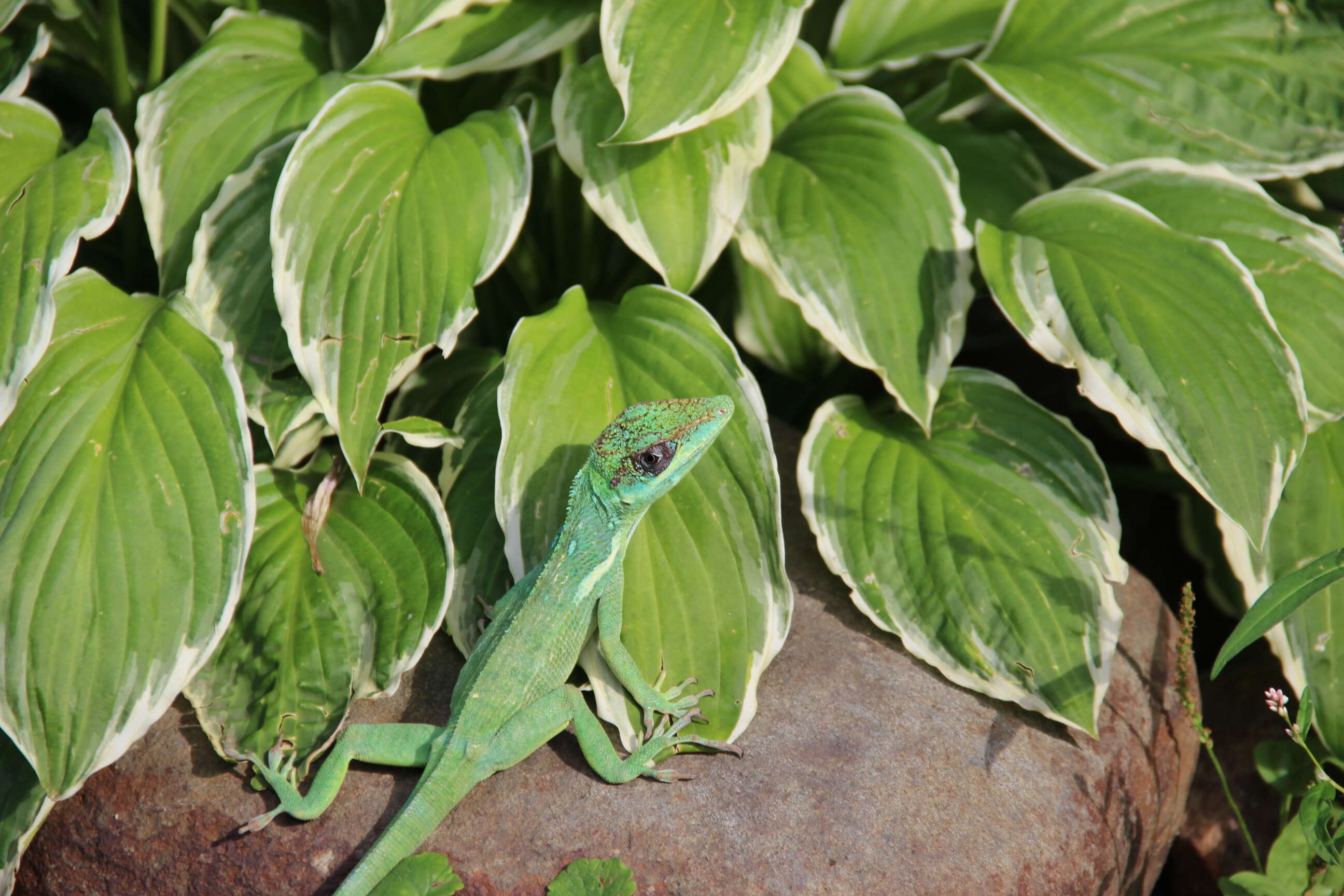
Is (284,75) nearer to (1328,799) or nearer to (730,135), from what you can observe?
(730,135)

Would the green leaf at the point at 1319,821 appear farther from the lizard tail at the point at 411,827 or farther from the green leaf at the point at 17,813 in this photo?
the green leaf at the point at 17,813

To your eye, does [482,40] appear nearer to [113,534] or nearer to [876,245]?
[876,245]

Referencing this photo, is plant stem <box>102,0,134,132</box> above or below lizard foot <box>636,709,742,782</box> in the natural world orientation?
above

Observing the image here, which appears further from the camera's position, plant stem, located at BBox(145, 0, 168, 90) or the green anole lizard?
plant stem, located at BBox(145, 0, 168, 90)

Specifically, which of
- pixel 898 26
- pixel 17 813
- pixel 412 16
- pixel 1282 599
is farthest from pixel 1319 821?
pixel 412 16

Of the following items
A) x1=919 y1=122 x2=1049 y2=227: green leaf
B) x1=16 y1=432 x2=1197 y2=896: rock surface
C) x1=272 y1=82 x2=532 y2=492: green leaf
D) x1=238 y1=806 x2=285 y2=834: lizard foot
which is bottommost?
x1=16 y1=432 x2=1197 y2=896: rock surface

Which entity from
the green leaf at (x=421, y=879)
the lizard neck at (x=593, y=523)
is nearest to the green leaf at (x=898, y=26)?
the lizard neck at (x=593, y=523)

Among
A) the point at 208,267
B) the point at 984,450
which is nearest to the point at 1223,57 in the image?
the point at 984,450

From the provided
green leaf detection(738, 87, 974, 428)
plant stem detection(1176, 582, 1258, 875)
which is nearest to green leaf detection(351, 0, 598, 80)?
green leaf detection(738, 87, 974, 428)

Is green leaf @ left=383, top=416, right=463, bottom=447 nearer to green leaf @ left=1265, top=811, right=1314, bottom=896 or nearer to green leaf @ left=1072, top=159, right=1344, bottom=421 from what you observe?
green leaf @ left=1072, top=159, right=1344, bottom=421
